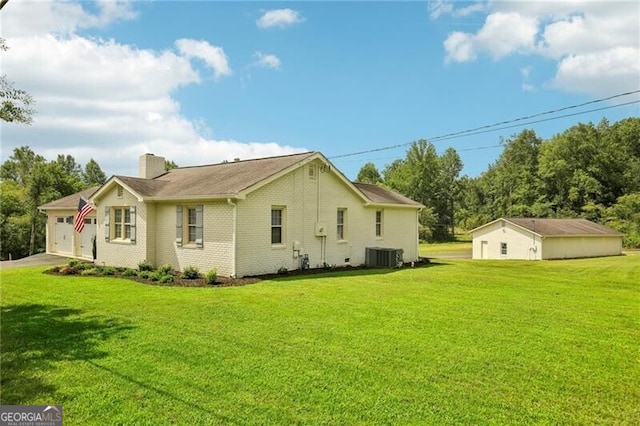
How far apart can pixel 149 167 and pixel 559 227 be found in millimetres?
33141

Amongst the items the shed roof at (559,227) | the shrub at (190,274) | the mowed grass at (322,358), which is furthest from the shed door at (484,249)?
the shrub at (190,274)

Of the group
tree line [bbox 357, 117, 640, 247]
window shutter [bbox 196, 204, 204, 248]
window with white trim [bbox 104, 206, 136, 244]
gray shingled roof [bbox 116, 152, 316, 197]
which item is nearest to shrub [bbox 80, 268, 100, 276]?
window with white trim [bbox 104, 206, 136, 244]

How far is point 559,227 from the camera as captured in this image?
3734cm

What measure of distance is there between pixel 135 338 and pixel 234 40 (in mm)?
10722

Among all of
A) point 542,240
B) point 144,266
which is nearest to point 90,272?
point 144,266

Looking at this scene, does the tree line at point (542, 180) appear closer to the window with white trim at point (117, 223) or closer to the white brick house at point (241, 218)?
the white brick house at point (241, 218)

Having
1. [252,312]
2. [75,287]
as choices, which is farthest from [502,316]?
[75,287]

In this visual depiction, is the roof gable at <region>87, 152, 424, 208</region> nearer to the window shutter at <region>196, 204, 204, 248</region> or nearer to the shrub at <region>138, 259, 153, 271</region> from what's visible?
the window shutter at <region>196, 204, 204, 248</region>

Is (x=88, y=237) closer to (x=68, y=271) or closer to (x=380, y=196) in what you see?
(x=68, y=271)

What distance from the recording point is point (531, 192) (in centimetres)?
6356

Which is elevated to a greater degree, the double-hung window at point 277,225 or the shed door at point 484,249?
the double-hung window at point 277,225

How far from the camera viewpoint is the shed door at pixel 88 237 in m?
21.9

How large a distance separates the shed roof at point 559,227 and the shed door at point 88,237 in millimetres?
30886

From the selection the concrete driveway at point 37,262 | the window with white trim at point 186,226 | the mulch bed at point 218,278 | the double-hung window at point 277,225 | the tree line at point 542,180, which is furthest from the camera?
the tree line at point 542,180
